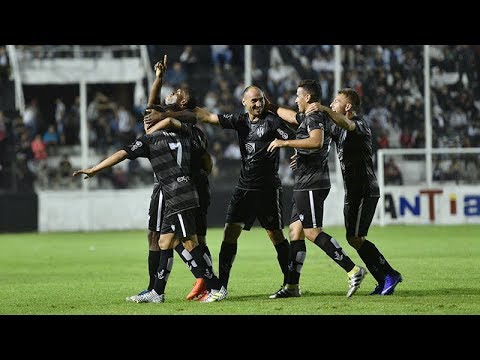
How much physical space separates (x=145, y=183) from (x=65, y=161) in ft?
6.70

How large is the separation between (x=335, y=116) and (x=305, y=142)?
36 centimetres

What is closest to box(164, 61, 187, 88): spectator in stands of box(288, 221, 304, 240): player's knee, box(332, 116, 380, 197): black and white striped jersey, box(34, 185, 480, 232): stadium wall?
box(34, 185, 480, 232): stadium wall

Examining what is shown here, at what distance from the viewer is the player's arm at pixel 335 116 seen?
971 cm

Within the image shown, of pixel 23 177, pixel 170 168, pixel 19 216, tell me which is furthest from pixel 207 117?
pixel 23 177

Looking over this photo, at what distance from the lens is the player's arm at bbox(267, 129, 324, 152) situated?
31.6 ft

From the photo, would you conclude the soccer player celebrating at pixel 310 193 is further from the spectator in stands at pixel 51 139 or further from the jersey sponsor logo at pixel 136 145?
the spectator in stands at pixel 51 139

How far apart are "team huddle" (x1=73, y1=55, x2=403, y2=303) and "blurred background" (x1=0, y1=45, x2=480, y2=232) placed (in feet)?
40.8

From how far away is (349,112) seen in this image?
1036 centimetres

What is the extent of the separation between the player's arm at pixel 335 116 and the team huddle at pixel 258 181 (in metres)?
0.01

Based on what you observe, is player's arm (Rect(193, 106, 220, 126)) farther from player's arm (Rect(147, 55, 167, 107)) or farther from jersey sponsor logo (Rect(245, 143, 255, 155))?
player's arm (Rect(147, 55, 167, 107))

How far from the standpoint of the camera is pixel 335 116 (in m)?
9.76
